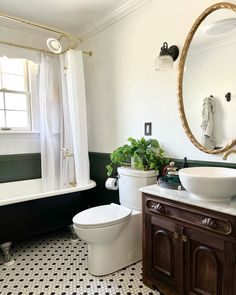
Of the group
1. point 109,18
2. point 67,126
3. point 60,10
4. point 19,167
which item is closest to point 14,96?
point 67,126

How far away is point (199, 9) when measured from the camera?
191 cm

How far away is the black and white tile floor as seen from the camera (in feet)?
6.04

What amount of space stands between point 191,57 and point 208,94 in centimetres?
36

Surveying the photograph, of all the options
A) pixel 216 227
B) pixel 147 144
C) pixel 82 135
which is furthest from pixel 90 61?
pixel 216 227

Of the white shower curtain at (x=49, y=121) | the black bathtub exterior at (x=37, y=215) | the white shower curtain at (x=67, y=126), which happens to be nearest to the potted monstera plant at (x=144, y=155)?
the white shower curtain at (x=67, y=126)

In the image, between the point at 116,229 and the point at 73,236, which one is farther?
the point at 73,236

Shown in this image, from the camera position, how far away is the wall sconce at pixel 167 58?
2070 millimetres

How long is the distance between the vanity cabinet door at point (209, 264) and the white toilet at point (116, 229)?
69 centimetres

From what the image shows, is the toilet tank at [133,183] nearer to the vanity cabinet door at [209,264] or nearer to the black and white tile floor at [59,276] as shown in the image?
the black and white tile floor at [59,276]

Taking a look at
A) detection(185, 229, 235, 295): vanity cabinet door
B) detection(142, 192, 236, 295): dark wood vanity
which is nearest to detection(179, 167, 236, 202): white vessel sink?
detection(142, 192, 236, 295): dark wood vanity

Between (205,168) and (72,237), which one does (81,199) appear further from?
(205,168)

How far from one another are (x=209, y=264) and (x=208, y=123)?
1018mm

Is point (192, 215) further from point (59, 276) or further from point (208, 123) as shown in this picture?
point (59, 276)

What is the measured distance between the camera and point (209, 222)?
1.41m
